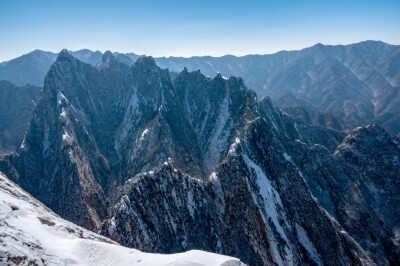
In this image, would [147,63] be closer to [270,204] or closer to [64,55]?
[64,55]

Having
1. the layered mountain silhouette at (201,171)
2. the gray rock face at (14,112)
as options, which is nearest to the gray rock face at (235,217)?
the layered mountain silhouette at (201,171)

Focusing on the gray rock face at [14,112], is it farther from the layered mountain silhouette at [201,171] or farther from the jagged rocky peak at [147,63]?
the jagged rocky peak at [147,63]

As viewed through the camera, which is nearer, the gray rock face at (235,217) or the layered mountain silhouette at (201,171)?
the gray rock face at (235,217)

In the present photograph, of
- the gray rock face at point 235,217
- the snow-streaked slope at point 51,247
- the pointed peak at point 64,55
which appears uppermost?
the pointed peak at point 64,55

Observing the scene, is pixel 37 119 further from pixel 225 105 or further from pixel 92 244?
pixel 92 244

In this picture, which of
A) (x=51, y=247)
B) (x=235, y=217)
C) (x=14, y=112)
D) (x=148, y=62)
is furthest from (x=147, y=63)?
(x=14, y=112)

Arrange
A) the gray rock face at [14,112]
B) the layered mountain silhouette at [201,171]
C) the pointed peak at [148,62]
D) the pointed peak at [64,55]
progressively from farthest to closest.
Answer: the gray rock face at [14,112], the pointed peak at [148,62], the pointed peak at [64,55], the layered mountain silhouette at [201,171]

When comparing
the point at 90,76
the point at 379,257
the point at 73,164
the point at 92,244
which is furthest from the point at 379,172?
the point at 90,76
